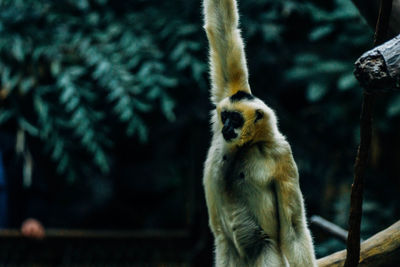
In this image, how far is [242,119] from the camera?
238 cm

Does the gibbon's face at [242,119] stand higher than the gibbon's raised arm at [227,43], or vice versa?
the gibbon's raised arm at [227,43]

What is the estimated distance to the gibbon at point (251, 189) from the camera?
2309 millimetres

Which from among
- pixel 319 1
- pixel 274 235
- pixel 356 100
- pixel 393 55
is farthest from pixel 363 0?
pixel 319 1

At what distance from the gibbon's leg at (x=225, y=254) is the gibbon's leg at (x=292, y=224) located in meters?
0.25

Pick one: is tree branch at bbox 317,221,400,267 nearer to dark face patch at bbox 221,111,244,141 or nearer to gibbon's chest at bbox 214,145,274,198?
gibbon's chest at bbox 214,145,274,198

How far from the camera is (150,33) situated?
6273 millimetres

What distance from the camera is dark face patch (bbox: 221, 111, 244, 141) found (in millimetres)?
2361

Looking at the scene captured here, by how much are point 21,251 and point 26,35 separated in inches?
110

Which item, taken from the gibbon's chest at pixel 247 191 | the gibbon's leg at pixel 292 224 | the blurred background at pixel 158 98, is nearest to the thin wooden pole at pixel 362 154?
the gibbon's leg at pixel 292 224

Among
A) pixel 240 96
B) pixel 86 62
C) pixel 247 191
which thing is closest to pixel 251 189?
pixel 247 191

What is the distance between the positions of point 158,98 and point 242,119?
14.6 ft

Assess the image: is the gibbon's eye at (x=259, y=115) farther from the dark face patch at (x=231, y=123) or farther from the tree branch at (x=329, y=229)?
the tree branch at (x=329, y=229)

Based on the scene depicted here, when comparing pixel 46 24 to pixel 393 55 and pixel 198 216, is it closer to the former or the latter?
pixel 198 216

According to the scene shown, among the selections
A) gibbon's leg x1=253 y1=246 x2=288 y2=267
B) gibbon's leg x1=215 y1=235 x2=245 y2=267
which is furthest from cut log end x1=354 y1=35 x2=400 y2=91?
gibbon's leg x1=215 y1=235 x2=245 y2=267
